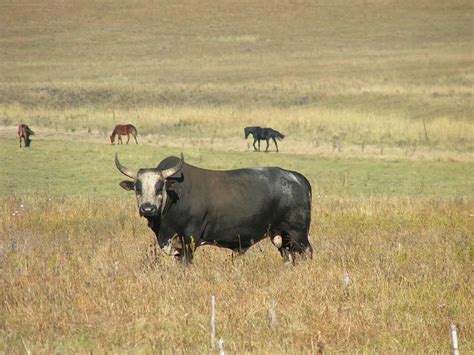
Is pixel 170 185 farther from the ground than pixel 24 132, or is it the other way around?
pixel 170 185

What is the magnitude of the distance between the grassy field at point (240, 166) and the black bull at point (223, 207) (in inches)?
13.2

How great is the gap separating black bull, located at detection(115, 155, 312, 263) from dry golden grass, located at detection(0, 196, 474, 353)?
0.30 m

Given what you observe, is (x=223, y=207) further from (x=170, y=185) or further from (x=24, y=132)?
(x=24, y=132)

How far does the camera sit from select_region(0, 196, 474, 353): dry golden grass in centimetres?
948

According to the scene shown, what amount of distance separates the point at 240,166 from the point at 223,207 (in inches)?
631

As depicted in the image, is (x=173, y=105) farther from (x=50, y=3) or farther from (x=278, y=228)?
(x=50, y=3)

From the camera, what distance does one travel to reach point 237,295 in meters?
10.8

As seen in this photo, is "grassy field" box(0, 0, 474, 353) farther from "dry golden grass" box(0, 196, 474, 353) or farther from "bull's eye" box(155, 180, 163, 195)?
"bull's eye" box(155, 180, 163, 195)

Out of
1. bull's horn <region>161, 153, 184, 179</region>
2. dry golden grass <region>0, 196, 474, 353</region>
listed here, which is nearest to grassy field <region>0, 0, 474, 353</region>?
dry golden grass <region>0, 196, 474, 353</region>

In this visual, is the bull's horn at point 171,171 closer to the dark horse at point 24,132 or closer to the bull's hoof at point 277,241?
the bull's hoof at point 277,241

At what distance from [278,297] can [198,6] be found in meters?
91.9

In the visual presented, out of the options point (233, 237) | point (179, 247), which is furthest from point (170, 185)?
point (233, 237)

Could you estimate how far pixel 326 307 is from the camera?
10219 millimetres

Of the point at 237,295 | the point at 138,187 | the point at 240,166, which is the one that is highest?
the point at 138,187
